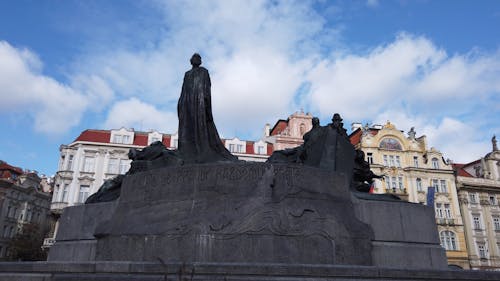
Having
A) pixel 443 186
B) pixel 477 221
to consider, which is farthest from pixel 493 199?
pixel 443 186

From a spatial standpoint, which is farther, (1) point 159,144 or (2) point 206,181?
(1) point 159,144

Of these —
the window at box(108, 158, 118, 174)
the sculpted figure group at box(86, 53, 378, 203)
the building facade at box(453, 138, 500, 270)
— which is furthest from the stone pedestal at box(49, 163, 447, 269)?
the building facade at box(453, 138, 500, 270)

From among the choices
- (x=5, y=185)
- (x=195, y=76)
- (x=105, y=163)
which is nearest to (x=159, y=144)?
(x=195, y=76)

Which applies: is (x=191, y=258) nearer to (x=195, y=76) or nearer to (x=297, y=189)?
(x=297, y=189)

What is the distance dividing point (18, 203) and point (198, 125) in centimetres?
5032

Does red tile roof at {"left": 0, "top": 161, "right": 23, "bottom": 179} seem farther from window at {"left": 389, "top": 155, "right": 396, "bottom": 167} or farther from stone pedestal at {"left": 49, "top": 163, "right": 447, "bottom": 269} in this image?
stone pedestal at {"left": 49, "top": 163, "right": 447, "bottom": 269}

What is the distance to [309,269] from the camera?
504 cm

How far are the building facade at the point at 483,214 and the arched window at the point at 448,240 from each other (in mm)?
2289

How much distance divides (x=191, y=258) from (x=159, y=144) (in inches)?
156

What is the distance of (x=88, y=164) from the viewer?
4400 cm

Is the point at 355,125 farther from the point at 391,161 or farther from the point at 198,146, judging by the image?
the point at 198,146

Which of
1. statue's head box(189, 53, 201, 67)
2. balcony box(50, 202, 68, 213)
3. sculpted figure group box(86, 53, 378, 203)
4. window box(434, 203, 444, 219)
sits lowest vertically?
sculpted figure group box(86, 53, 378, 203)

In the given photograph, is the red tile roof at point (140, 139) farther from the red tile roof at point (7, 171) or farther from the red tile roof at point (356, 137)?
the red tile roof at point (356, 137)

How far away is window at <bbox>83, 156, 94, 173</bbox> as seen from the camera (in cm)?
4369
